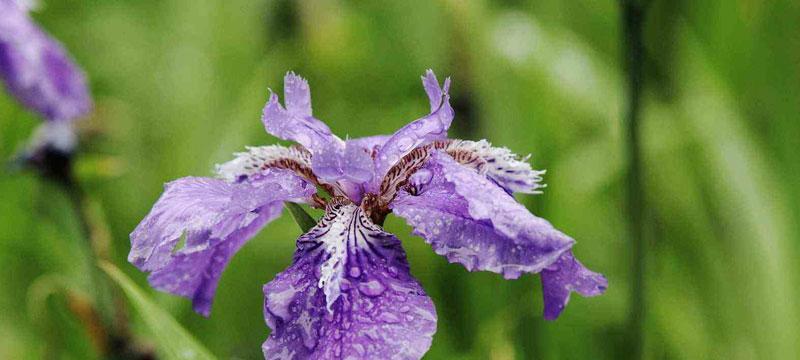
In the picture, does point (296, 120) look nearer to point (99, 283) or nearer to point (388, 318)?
point (388, 318)

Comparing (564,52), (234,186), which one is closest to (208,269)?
(234,186)

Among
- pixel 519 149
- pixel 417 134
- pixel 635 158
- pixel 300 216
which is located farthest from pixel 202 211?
pixel 519 149

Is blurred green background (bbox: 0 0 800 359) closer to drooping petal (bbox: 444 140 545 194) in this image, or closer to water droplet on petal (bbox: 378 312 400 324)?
drooping petal (bbox: 444 140 545 194)

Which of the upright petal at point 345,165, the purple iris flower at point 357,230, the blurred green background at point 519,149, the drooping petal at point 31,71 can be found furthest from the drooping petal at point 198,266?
the drooping petal at point 31,71

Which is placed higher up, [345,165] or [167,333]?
[345,165]

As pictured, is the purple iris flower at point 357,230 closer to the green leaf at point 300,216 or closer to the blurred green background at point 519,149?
the green leaf at point 300,216

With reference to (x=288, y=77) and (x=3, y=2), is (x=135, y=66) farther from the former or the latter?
(x=288, y=77)

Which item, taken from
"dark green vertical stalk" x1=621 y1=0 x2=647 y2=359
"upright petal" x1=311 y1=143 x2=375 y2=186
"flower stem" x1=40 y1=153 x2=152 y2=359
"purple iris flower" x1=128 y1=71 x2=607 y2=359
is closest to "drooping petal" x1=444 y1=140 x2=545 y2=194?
"purple iris flower" x1=128 y1=71 x2=607 y2=359
